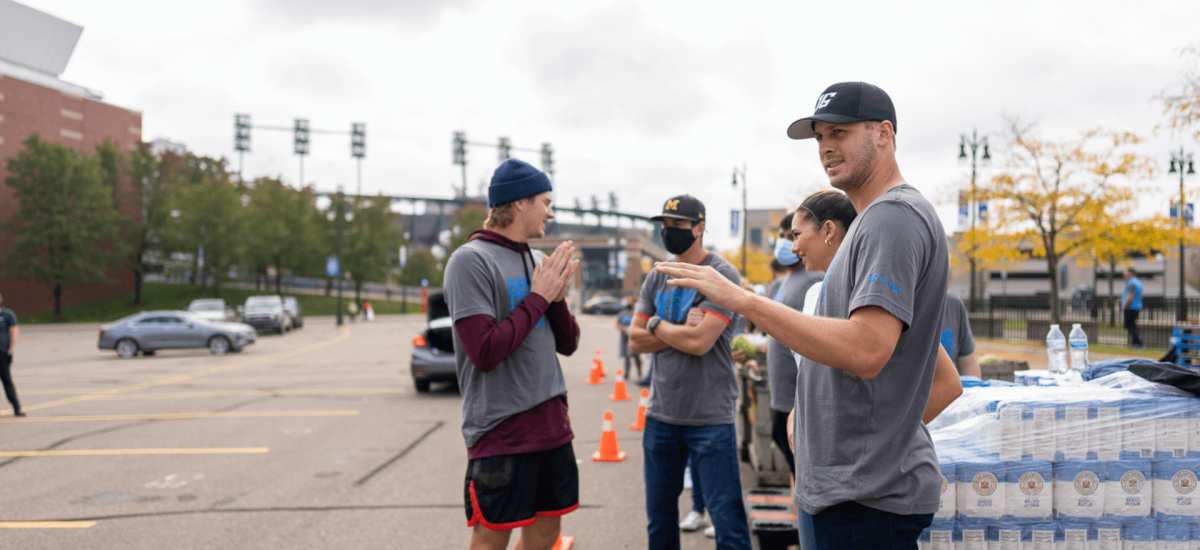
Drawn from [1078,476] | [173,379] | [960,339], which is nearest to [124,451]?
[173,379]

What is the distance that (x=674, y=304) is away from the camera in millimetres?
3713

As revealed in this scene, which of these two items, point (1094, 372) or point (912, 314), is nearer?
point (912, 314)

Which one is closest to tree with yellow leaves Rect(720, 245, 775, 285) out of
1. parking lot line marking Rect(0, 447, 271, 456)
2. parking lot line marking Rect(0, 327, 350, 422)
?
parking lot line marking Rect(0, 327, 350, 422)

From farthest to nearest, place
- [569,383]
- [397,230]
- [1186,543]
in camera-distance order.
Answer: [397,230] < [569,383] < [1186,543]

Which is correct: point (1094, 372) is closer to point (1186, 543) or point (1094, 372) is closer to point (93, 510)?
point (1186, 543)

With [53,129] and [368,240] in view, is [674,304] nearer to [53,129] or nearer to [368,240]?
[368,240]

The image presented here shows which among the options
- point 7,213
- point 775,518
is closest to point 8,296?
point 7,213

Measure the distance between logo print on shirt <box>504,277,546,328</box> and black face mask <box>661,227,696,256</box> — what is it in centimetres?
120

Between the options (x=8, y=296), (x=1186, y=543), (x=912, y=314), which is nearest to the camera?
(x=912, y=314)

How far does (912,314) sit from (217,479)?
21.4 ft

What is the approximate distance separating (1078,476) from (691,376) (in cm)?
172

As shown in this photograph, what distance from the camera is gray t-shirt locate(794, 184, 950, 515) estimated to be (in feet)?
5.54

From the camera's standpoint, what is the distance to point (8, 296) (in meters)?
44.6

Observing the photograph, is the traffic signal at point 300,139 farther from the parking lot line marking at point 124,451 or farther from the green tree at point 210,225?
the parking lot line marking at point 124,451
